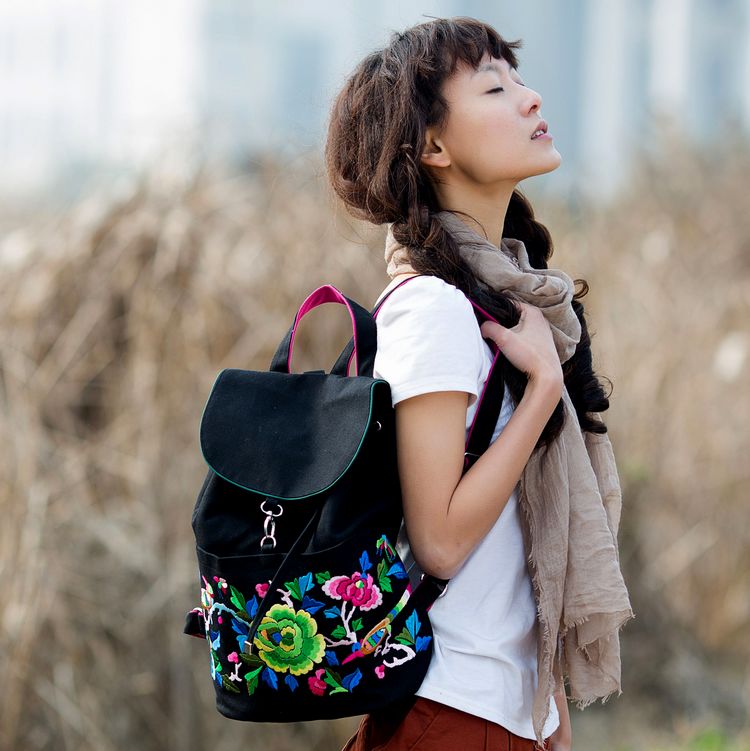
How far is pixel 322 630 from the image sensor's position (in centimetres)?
153

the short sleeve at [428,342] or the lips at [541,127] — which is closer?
the short sleeve at [428,342]

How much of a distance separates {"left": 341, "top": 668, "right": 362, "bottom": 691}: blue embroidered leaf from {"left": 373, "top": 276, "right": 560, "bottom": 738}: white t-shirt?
0.11 m

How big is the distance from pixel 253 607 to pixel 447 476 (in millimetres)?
325

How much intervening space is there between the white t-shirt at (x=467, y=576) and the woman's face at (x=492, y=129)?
0.24 m

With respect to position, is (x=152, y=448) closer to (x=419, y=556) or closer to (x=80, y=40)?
(x=419, y=556)

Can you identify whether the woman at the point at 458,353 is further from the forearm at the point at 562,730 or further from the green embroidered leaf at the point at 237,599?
the green embroidered leaf at the point at 237,599

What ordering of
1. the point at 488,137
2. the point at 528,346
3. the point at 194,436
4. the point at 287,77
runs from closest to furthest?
the point at 528,346, the point at 488,137, the point at 194,436, the point at 287,77

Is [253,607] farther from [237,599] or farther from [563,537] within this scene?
[563,537]

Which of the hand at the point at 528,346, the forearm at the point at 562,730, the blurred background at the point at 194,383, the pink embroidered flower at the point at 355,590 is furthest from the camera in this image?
the blurred background at the point at 194,383

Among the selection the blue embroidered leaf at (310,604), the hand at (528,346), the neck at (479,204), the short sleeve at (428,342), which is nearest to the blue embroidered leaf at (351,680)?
the blue embroidered leaf at (310,604)

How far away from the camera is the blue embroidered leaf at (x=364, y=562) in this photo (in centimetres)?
153

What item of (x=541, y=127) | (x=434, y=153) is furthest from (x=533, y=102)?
(x=434, y=153)

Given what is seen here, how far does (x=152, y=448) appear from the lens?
3574 millimetres

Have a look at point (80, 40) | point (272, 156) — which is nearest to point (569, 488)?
point (272, 156)
